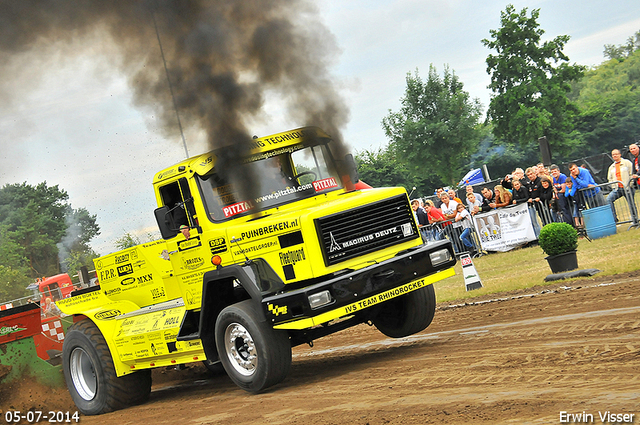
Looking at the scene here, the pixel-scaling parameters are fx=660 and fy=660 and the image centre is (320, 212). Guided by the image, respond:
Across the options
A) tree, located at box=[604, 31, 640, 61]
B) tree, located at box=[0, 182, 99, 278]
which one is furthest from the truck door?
tree, located at box=[604, 31, 640, 61]

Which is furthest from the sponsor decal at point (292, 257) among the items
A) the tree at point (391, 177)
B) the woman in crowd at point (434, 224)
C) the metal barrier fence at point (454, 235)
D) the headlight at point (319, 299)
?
Answer: the tree at point (391, 177)

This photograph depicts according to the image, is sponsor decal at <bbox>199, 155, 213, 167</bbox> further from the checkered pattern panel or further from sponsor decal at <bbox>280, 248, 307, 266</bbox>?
the checkered pattern panel

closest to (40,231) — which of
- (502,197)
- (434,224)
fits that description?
(434,224)

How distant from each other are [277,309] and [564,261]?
6255 millimetres

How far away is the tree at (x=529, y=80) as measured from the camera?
43000 millimetres

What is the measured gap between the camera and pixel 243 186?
800cm

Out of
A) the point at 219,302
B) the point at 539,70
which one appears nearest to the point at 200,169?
the point at 219,302

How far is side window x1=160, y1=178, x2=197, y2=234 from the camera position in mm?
8023

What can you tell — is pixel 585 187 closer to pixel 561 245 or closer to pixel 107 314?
pixel 561 245

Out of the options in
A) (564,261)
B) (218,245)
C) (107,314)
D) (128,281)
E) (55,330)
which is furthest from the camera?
(564,261)

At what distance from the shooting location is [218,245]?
25.2 ft

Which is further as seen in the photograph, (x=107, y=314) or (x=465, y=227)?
(x=465, y=227)

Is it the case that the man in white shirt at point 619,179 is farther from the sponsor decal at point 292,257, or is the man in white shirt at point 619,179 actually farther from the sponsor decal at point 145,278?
the sponsor decal at point 145,278

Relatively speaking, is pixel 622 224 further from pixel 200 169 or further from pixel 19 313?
pixel 19 313
